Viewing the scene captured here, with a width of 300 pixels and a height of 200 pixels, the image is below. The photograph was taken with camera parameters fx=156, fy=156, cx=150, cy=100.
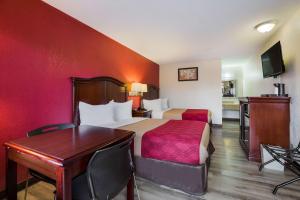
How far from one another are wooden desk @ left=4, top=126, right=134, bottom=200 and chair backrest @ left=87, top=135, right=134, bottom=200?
91mm

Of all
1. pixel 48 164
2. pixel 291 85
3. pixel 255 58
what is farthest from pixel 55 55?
pixel 255 58

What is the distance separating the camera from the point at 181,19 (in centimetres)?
270

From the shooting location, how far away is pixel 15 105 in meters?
1.92

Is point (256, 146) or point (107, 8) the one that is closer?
point (107, 8)

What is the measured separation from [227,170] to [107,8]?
3.08 m

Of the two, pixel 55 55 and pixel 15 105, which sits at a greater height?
pixel 55 55

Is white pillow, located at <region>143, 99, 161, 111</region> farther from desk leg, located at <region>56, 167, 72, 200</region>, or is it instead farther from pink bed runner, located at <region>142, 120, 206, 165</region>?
desk leg, located at <region>56, 167, 72, 200</region>

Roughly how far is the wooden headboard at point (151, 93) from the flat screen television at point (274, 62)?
3206mm

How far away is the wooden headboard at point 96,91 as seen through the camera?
8.70 feet

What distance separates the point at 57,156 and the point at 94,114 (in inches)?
66.4

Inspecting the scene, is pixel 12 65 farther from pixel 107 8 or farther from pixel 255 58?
pixel 255 58

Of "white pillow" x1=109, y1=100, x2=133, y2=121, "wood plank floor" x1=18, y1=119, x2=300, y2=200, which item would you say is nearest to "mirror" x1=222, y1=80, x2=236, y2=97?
"wood plank floor" x1=18, y1=119, x2=300, y2=200

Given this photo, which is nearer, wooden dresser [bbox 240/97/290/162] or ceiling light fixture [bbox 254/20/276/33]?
wooden dresser [bbox 240/97/290/162]

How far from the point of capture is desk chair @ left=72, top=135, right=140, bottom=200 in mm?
1035
